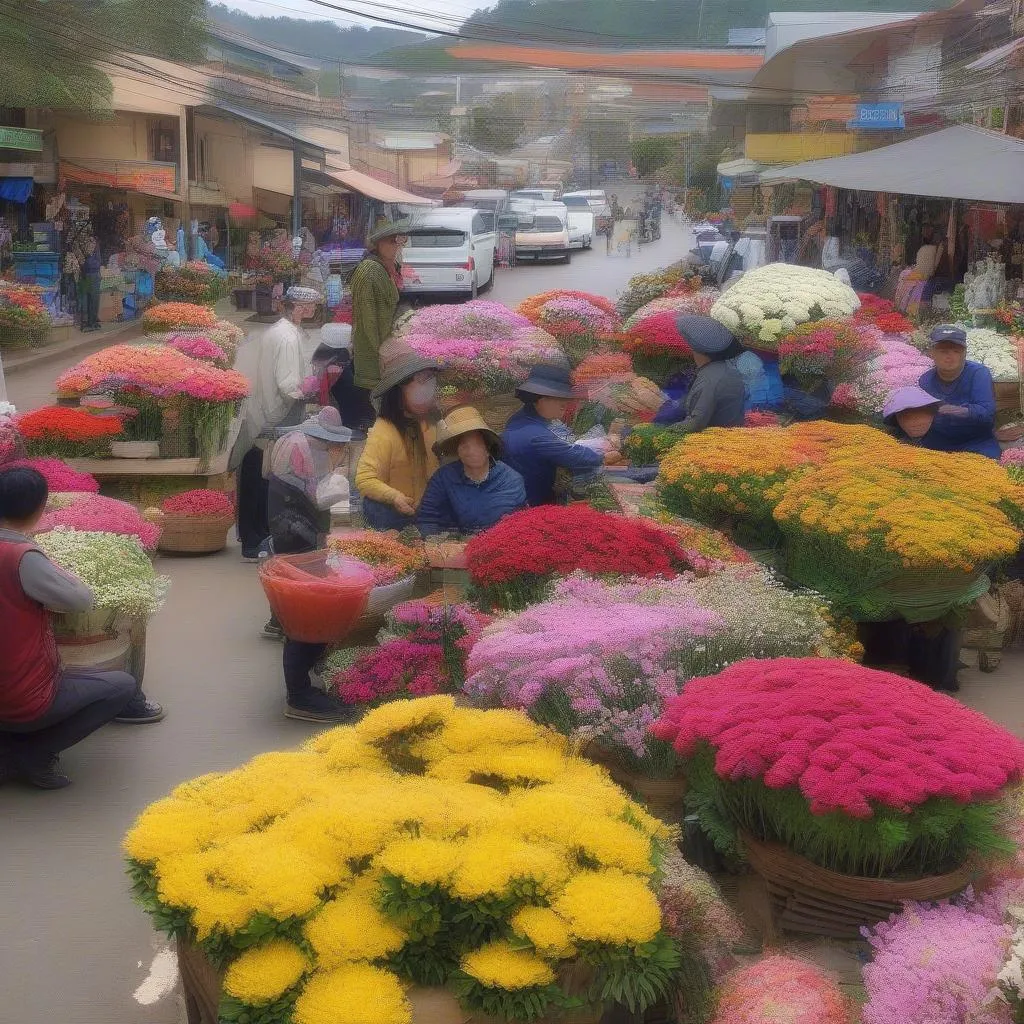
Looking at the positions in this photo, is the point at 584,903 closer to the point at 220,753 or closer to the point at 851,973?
the point at 851,973

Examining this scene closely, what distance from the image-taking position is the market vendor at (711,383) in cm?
856

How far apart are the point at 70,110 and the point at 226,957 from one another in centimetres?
2961

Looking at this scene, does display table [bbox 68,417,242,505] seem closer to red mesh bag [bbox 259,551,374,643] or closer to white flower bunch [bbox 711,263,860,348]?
white flower bunch [bbox 711,263,860,348]

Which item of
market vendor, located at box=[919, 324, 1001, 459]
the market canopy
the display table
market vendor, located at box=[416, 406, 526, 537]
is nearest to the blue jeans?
market vendor, located at box=[416, 406, 526, 537]

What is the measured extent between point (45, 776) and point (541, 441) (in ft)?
10.6

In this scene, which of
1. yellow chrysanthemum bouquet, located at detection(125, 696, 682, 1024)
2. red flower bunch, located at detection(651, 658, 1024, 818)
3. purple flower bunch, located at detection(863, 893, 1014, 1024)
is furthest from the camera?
red flower bunch, located at detection(651, 658, 1024, 818)

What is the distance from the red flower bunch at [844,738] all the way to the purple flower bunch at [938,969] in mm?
278

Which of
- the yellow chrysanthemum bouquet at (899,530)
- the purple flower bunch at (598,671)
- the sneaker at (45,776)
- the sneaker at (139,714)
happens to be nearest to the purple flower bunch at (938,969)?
the purple flower bunch at (598,671)

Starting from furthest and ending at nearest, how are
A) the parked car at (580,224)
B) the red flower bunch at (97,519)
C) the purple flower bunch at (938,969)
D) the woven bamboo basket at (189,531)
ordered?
1. the parked car at (580,224)
2. the woven bamboo basket at (189,531)
3. the red flower bunch at (97,519)
4. the purple flower bunch at (938,969)

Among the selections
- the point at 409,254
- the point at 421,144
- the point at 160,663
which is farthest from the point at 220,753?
the point at 421,144

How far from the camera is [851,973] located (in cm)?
344

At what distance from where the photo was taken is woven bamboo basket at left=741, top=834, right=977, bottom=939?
3439mm

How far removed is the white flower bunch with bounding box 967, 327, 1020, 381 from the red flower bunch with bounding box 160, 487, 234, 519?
5883 mm

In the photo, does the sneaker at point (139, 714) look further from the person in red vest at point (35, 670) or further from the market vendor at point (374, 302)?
the market vendor at point (374, 302)
